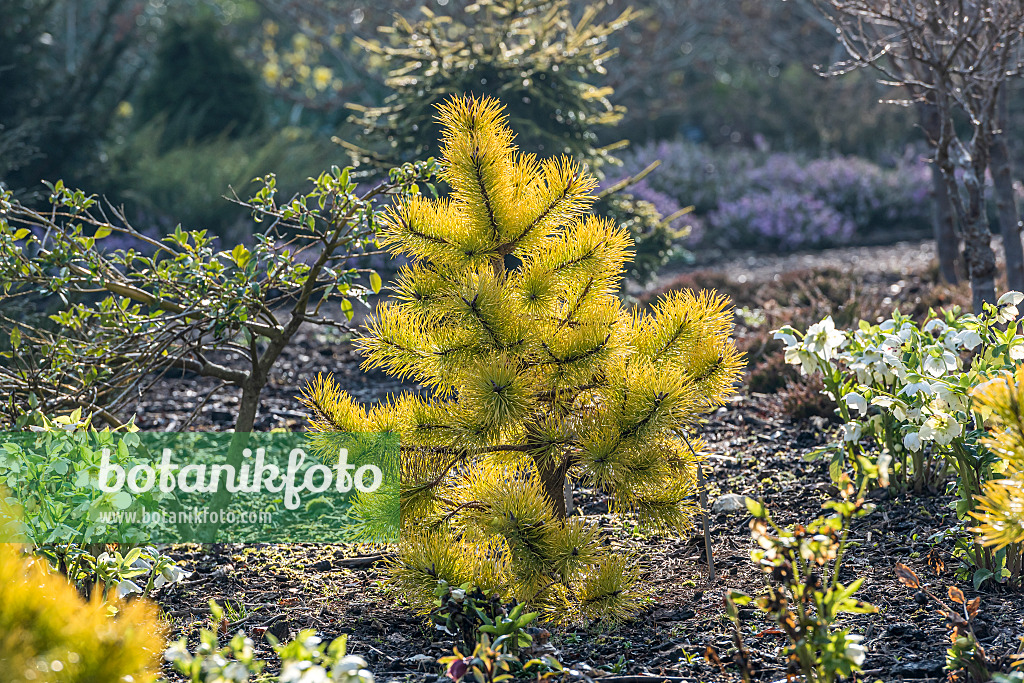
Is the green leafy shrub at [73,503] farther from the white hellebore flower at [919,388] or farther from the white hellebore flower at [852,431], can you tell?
the white hellebore flower at [919,388]

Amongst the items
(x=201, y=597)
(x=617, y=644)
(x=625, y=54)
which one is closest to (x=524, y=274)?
(x=617, y=644)

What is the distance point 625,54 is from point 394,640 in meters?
12.9

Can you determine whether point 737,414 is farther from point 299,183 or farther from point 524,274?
point 299,183

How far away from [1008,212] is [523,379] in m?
3.42

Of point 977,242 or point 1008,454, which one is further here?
point 977,242

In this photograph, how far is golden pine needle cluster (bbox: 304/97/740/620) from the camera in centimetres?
229

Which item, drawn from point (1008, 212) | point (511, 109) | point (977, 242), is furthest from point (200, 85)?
point (977, 242)

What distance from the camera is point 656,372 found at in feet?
7.61

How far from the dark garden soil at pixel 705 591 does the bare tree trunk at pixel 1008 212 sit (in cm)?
118

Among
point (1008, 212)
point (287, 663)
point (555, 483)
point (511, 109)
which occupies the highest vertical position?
point (511, 109)

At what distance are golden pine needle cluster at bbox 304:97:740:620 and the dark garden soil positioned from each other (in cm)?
17

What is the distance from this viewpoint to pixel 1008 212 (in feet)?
14.9

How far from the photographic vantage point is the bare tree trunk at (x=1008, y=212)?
4395 millimetres

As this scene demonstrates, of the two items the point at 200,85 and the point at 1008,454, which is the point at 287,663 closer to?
the point at 1008,454
